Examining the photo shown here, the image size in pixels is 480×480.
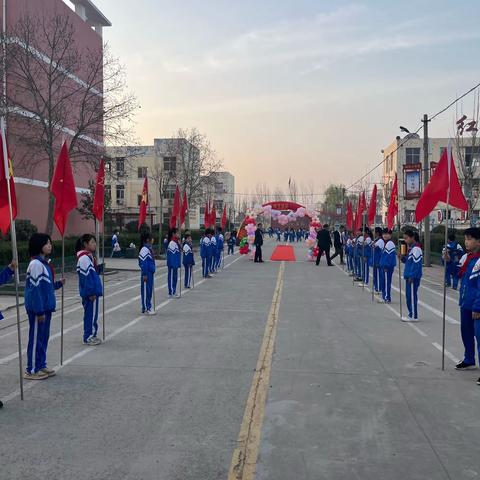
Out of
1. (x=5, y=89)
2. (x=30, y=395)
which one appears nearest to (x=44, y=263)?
(x=30, y=395)

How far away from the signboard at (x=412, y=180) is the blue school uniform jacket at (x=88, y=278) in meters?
32.8

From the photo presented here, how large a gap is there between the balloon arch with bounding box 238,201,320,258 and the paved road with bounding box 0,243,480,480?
22.3 metres

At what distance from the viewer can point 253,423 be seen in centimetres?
559

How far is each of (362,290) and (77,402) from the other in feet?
41.3

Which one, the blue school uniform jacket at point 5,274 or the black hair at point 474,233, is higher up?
the black hair at point 474,233

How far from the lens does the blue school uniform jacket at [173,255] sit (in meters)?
15.4

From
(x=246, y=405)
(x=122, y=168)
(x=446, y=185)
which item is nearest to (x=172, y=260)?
(x=446, y=185)

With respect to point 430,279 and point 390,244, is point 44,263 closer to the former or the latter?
point 390,244

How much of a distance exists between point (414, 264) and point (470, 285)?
13.1 feet

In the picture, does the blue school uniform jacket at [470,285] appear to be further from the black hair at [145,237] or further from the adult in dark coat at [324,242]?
the adult in dark coat at [324,242]

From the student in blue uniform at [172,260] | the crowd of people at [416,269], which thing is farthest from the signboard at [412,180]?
the student in blue uniform at [172,260]

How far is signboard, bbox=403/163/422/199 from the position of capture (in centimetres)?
3931

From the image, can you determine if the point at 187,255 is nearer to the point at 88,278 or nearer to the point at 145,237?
the point at 145,237

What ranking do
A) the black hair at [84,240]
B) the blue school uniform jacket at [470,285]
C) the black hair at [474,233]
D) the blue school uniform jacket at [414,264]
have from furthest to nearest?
the blue school uniform jacket at [414,264]
the black hair at [84,240]
the black hair at [474,233]
the blue school uniform jacket at [470,285]
